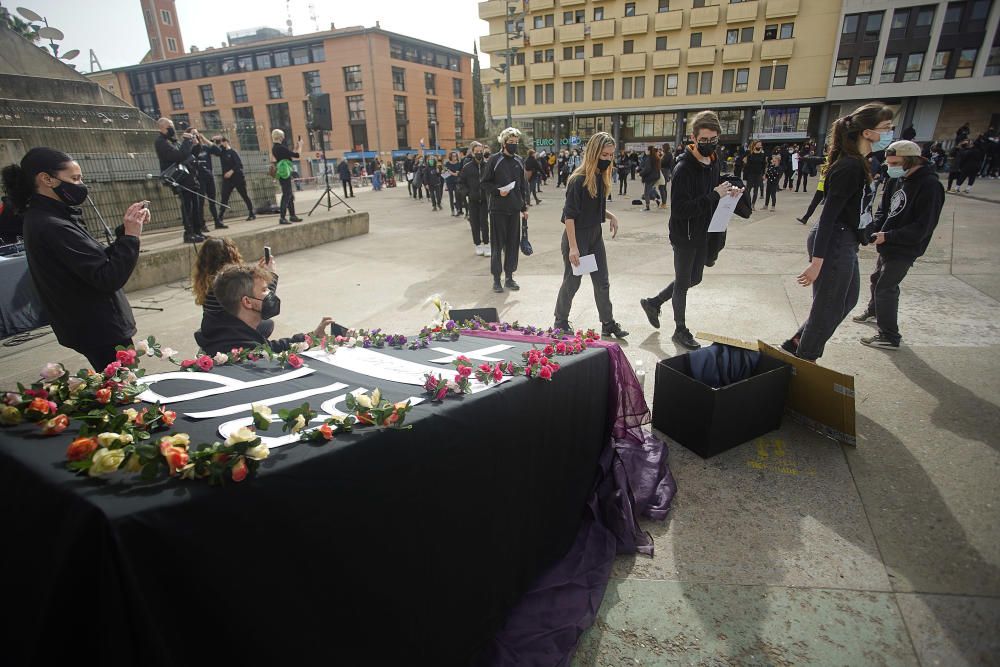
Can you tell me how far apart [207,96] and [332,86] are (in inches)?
727

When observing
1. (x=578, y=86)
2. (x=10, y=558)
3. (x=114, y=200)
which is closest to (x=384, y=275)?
(x=114, y=200)

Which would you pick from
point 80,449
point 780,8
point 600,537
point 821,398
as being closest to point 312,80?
point 780,8

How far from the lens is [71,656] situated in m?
1.05

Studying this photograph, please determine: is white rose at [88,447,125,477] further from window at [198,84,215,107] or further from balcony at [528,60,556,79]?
window at [198,84,215,107]

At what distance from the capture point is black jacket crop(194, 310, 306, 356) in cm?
264

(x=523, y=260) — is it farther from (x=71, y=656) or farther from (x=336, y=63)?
(x=336, y=63)

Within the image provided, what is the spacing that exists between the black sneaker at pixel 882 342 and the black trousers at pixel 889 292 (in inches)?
0.8

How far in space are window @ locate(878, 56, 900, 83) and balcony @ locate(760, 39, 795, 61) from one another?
6.10 metres

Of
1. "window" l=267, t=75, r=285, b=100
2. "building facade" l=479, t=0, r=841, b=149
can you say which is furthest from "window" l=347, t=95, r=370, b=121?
"building facade" l=479, t=0, r=841, b=149

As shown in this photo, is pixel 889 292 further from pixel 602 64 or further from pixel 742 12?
pixel 602 64

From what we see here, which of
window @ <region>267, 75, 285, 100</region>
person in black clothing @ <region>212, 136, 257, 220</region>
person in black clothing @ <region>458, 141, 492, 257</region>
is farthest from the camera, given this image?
window @ <region>267, 75, 285, 100</region>

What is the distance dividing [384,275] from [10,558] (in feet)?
22.9

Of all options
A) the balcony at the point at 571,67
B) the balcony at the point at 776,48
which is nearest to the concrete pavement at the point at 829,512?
the balcony at the point at 776,48

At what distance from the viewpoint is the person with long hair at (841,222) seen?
3.17m
